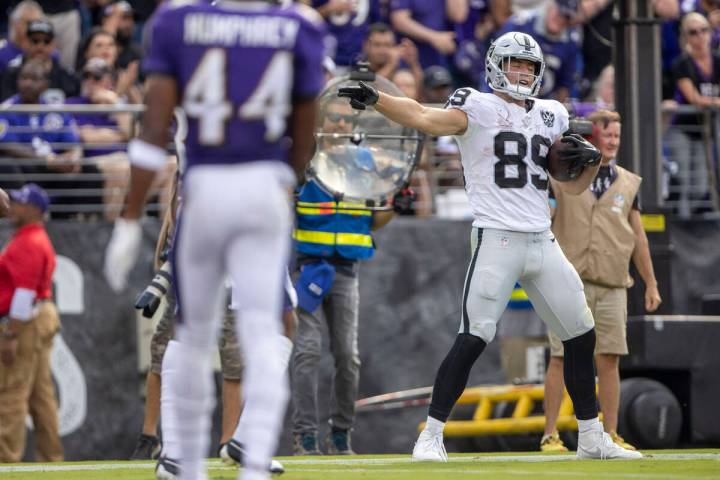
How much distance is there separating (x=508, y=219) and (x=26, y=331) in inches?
180

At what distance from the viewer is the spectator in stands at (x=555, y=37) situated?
13.4 meters

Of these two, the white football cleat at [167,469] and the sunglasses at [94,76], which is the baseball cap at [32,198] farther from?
the white football cleat at [167,469]

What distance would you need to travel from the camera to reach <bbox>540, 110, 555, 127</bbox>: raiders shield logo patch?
7359mm

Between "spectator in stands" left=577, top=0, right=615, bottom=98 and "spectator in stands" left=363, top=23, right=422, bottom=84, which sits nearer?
"spectator in stands" left=363, top=23, right=422, bottom=84

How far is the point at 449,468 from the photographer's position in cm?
683

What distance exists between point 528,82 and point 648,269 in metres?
1.86

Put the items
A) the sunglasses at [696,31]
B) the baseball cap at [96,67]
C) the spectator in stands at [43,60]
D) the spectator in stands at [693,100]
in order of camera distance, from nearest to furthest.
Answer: the baseball cap at [96,67]
the spectator in stands at [693,100]
the spectator in stands at [43,60]
the sunglasses at [696,31]

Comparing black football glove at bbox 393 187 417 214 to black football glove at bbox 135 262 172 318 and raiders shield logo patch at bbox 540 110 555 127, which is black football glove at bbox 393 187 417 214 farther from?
black football glove at bbox 135 262 172 318

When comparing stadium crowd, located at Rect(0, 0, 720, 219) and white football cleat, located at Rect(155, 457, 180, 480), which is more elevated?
stadium crowd, located at Rect(0, 0, 720, 219)

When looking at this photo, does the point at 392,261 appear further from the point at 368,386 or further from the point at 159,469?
the point at 159,469

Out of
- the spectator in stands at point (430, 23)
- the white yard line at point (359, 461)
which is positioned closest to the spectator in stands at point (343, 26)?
the spectator in stands at point (430, 23)

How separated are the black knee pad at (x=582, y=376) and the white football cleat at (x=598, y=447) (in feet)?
0.28

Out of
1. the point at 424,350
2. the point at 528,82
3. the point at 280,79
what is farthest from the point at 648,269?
the point at 280,79

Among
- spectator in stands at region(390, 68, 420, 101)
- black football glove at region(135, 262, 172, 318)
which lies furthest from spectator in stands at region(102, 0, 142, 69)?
black football glove at region(135, 262, 172, 318)
